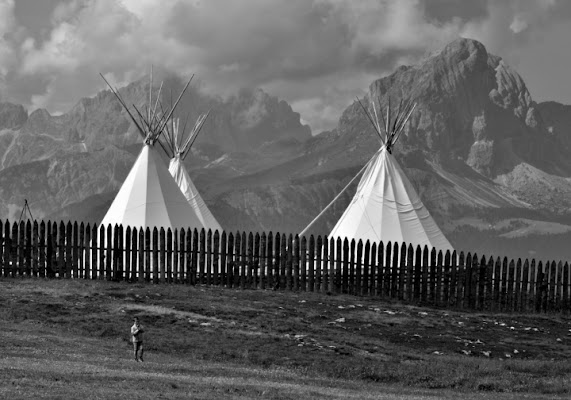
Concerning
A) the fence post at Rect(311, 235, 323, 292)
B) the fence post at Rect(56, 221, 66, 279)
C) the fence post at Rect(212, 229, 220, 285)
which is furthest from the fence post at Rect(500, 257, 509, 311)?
the fence post at Rect(56, 221, 66, 279)

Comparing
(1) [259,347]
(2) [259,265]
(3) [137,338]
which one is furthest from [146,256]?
(3) [137,338]

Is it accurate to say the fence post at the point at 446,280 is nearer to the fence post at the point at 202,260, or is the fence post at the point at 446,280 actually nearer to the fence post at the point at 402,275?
the fence post at the point at 402,275

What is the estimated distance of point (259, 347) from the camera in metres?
23.9

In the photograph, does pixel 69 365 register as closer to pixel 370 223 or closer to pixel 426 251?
pixel 426 251

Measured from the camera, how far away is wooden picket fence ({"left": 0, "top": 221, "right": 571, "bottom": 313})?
35406mm

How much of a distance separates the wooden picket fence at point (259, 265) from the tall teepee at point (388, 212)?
23.9ft

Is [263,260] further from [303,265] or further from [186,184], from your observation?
[186,184]

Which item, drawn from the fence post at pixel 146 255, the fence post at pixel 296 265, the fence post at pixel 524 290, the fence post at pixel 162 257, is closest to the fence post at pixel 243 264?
the fence post at pixel 296 265

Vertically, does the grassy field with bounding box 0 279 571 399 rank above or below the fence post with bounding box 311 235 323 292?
below

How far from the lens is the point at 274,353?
23406mm

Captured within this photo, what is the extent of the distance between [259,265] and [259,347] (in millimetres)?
12808

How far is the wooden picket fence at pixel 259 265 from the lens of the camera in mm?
35406

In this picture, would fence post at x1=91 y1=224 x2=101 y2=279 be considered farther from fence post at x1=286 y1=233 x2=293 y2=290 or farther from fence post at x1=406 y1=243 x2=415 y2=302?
fence post at x1=406 y1=243 x2=415 y2=302

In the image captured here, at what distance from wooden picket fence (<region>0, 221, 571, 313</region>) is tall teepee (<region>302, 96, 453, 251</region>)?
23.9 feet
